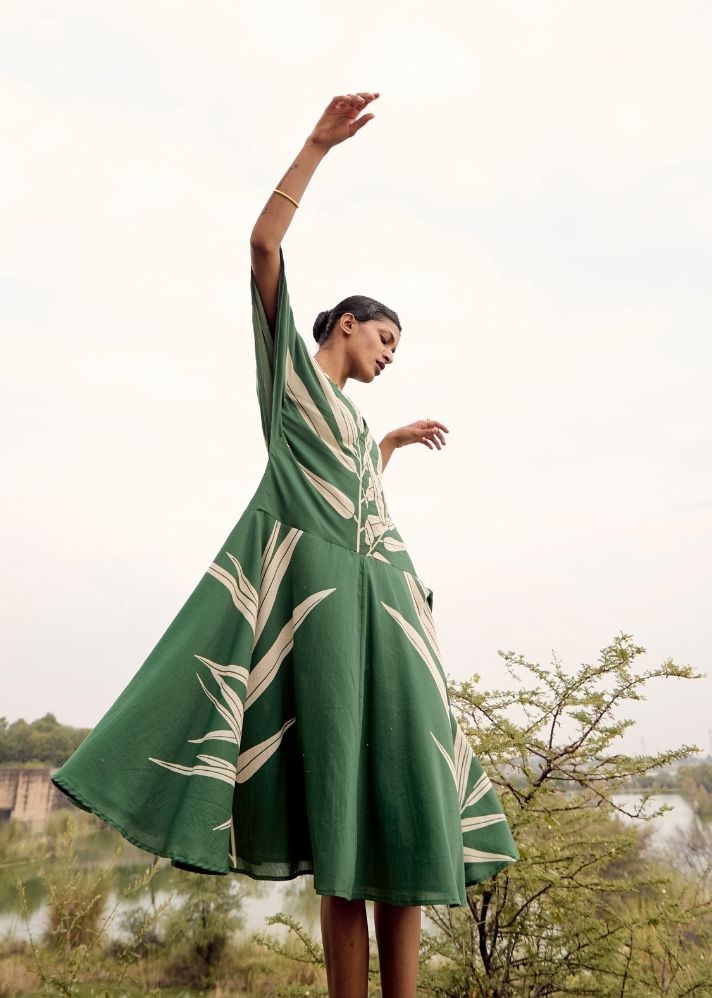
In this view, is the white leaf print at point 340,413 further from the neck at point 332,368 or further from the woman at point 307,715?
the neck at point 332,368

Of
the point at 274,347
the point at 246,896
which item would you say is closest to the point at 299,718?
the point at 274,347

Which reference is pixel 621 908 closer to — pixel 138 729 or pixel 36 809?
pixel 138 729

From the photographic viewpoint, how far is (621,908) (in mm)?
2818

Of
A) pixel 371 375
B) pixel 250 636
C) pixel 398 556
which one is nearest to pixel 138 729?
pixel 250 636

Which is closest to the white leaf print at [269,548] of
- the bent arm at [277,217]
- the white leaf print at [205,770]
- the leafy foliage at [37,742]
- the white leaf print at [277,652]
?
the white leaf print at [277,652]

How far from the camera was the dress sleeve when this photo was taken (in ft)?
5.19

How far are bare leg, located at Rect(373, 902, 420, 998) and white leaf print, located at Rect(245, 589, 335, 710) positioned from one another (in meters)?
0.42

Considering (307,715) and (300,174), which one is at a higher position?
(300,174)

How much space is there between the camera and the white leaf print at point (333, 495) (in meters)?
1.61

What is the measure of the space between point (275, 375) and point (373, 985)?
6.91 feet

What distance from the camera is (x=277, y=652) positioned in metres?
1.42

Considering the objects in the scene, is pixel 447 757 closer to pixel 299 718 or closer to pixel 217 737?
pixel 299 718

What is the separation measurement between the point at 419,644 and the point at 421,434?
808 mm

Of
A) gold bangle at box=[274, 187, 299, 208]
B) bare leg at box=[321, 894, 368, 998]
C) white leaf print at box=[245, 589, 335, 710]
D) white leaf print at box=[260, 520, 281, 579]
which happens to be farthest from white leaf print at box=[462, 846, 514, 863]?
gold bangle at box=[274, 187, 299, 208]
